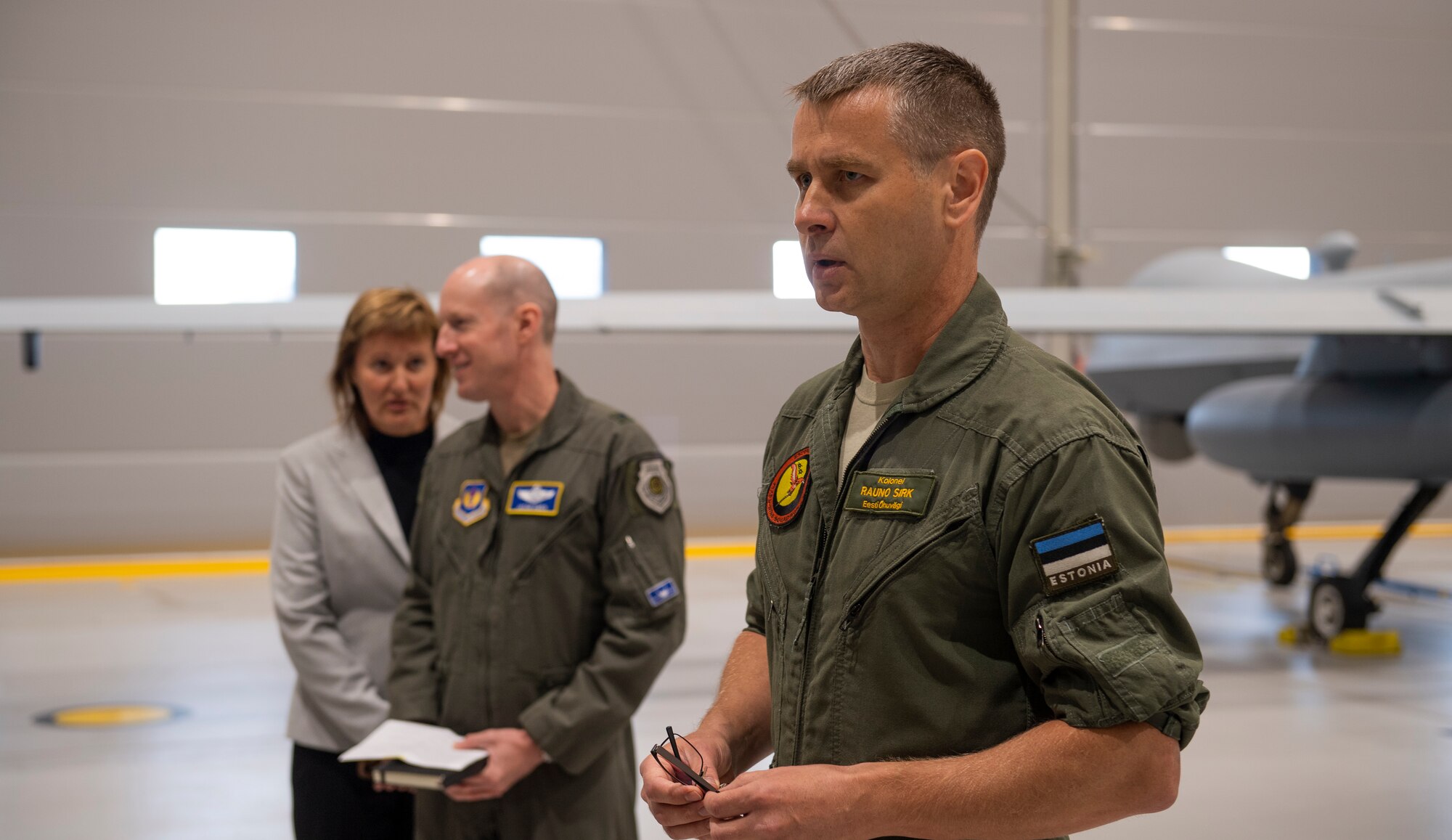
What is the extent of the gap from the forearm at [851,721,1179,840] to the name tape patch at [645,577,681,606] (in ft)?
4.30

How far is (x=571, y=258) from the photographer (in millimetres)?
11383

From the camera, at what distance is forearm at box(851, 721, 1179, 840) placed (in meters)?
1.09

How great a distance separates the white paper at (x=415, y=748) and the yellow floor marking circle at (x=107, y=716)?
3.93 m

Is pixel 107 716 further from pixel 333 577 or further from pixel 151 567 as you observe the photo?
pixel 151 567

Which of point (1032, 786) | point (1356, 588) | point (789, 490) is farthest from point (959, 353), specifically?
point (1356, 588)

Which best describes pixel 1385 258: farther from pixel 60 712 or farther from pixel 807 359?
pixel 60 712

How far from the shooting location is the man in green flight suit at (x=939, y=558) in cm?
109

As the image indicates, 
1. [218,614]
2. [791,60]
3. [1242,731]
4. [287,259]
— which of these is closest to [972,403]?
[1242,731]

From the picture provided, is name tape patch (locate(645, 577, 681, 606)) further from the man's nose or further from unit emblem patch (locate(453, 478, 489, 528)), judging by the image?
the man's nose

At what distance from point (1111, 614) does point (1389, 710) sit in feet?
18.2

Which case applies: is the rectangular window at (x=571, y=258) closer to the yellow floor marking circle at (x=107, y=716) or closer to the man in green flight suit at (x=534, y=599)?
the yellow floor marking circle at (x=107, y=716)

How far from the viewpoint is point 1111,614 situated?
1090mm

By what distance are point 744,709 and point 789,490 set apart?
29 centimetres

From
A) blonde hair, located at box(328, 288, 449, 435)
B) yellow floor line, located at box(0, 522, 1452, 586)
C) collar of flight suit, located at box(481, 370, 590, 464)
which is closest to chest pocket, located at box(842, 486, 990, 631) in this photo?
collar of flight suit, located at box(481, 370, 590, 464)
